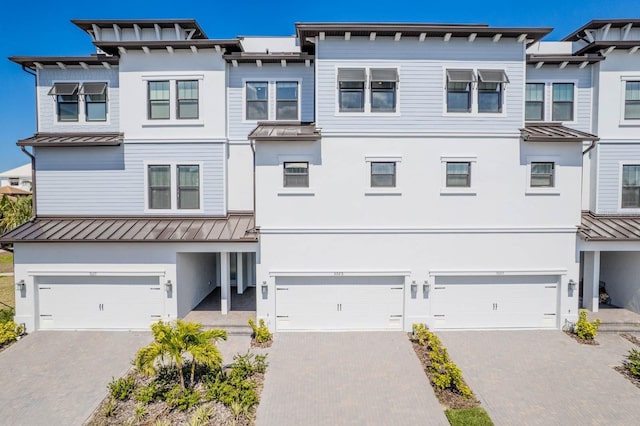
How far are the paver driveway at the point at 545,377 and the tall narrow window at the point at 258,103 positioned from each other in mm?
10295

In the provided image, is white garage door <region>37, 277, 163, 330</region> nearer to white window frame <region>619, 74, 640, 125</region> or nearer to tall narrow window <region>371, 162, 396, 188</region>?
tall narrow window <region>371, 162, 396, 188</region>

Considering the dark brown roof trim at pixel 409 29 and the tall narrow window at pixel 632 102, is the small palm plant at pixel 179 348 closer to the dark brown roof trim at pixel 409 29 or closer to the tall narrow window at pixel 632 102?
the dark brown roof trim at pixel 409 29

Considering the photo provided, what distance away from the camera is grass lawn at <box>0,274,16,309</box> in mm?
15591

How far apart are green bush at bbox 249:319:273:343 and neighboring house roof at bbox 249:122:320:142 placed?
19.8 feet

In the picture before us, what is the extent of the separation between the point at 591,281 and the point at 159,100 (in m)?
17.7

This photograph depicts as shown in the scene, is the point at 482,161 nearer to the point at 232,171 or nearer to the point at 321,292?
the point at 321,292

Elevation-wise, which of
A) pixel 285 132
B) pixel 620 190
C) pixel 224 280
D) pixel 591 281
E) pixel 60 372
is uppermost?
pixel 285 132

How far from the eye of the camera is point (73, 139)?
1379 cm

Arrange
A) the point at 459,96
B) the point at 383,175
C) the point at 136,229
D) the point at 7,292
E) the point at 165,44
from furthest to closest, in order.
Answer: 1. the point at 7,292
2. the point at 165,44
3. the point at 136,229
4. the point at 459,96
5. the point at 383,175

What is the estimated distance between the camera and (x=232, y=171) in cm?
1426

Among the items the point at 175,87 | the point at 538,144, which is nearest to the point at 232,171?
the point at 175,87

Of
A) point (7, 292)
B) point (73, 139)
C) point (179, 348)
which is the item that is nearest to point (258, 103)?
point (73, 139)

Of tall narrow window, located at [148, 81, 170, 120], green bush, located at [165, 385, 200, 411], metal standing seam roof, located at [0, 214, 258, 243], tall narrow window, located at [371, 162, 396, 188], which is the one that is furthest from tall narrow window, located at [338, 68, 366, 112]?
green bush, located at [165, 385, 200, 411]

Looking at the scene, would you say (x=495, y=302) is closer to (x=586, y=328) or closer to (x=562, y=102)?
(x=586, y=328)
